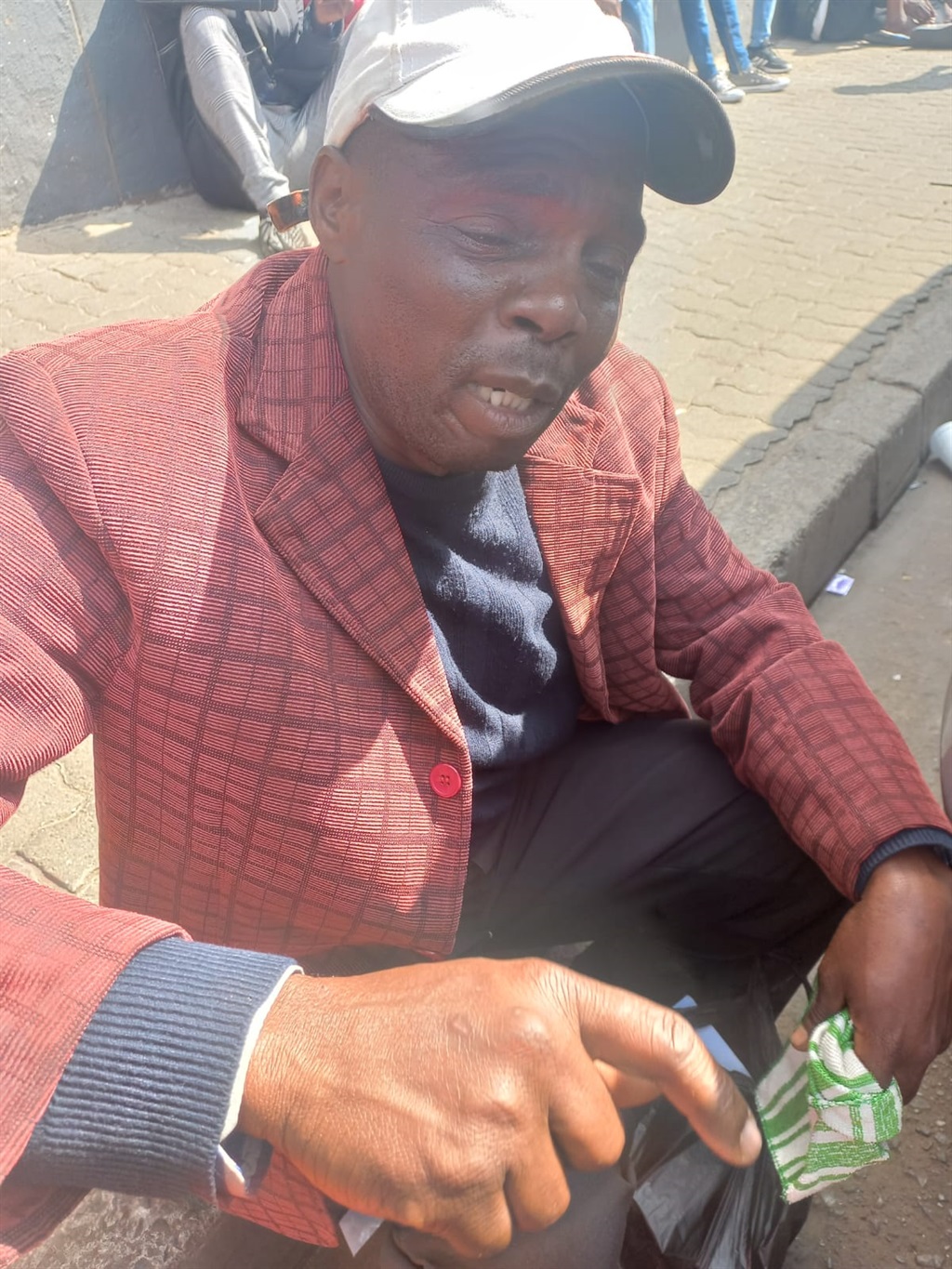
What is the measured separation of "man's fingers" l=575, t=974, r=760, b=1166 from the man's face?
70cm

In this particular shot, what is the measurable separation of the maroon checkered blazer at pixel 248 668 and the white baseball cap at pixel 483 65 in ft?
0.88

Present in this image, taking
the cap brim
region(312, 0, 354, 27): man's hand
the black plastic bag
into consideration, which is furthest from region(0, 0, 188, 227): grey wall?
the black plastic bag

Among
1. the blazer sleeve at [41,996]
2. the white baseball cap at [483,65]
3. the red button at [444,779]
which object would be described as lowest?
the red button at [444,779]

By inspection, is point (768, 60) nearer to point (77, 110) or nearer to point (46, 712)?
point (77, 110)

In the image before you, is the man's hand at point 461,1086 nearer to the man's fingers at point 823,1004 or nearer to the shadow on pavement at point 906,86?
the man's fingers at point 823,1004

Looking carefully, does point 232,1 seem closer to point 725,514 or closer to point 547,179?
point 725,514

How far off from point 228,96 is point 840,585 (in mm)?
3421

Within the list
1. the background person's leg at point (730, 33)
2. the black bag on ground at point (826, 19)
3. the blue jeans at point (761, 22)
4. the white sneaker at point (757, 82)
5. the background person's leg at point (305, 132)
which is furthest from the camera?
the black bag on ground at point (826, 19)

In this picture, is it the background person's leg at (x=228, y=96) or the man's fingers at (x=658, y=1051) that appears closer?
the man's fingers at (x=658, y=1051)

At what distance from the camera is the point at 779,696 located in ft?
5.60

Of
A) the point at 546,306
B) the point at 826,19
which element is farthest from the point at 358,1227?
the point at 826,19

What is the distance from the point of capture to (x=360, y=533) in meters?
1.38

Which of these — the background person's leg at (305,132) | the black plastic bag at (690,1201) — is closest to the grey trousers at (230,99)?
the background person's leg at (305,132)

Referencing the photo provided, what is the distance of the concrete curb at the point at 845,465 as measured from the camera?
321 cm
